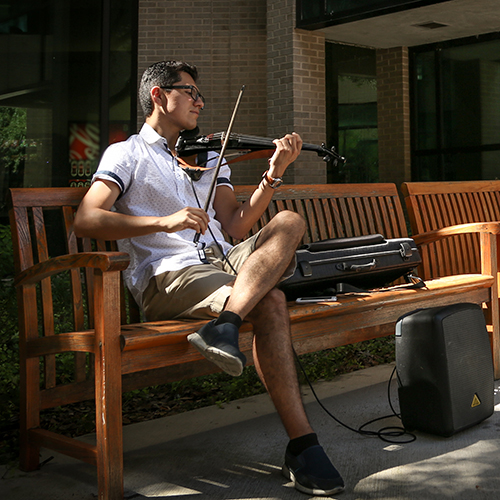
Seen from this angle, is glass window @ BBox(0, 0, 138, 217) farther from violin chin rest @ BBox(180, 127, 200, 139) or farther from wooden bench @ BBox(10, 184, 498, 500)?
violin chin rest @ BBox(180, 127, 200, 139)

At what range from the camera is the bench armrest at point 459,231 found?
4.23m

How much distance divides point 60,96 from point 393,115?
629cm

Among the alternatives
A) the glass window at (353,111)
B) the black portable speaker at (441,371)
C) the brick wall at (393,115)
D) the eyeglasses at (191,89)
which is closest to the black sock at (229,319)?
the black portable speaker at (441,371)

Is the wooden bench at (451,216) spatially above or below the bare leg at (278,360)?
above

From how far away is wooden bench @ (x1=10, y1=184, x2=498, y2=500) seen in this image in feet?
8.14

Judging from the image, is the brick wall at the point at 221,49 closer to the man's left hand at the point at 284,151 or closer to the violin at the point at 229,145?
the violin at the point at 229,145

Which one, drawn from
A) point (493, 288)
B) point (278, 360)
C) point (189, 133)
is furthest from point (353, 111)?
point (278, 360)

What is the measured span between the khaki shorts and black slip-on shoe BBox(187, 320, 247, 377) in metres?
0.24

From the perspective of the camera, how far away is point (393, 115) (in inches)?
498

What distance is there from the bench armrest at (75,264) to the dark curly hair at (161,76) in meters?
1.08

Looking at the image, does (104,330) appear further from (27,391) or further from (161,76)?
(161,76)

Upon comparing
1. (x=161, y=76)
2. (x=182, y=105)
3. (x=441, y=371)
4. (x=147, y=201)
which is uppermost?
(x=161, y=76)

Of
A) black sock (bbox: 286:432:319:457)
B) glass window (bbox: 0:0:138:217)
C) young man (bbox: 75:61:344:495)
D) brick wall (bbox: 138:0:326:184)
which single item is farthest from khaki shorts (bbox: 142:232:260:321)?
brick wall (bbox: 138:0:326:184)

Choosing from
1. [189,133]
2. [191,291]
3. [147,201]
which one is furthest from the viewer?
[189,133]
